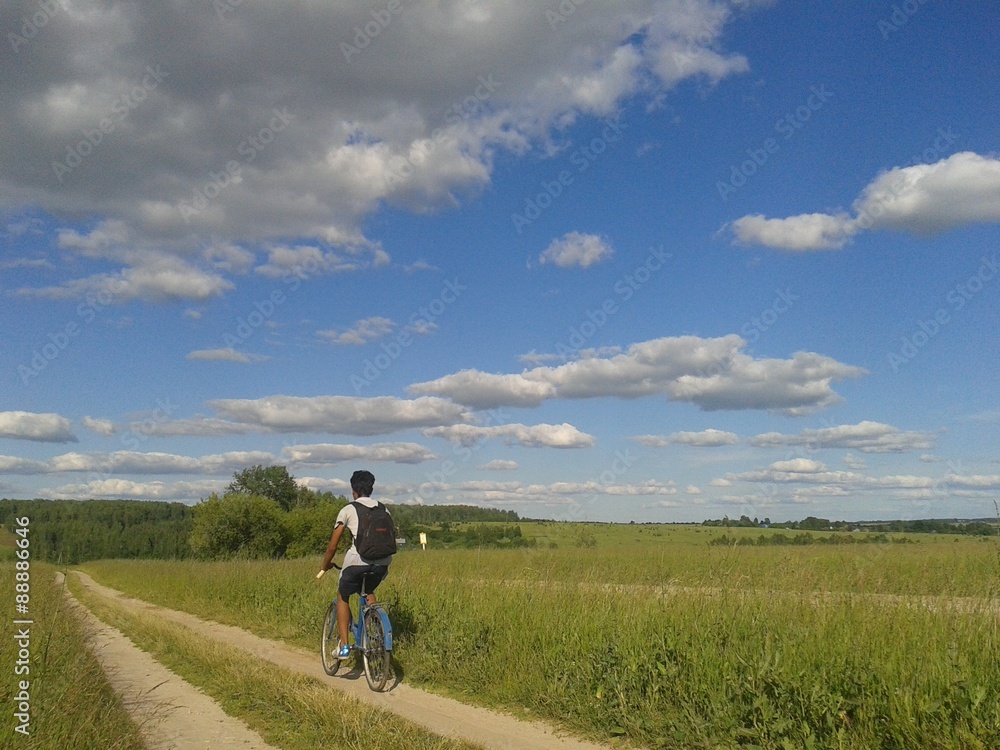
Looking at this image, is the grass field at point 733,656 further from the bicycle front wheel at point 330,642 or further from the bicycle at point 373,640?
the bicycle front wheel at point 330,642

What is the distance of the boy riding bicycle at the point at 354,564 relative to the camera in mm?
8609

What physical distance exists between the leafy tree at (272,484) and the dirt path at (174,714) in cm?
7632

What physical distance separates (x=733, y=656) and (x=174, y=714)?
5528 millimetres

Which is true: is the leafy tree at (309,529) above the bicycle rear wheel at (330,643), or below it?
below

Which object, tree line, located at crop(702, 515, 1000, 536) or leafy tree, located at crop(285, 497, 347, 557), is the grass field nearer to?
tree line, located at crop(702, 515, 1000, 536)

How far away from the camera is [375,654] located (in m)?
8.40

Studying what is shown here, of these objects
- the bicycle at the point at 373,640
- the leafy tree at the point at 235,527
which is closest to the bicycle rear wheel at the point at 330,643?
the bicycle at the point at 373,640

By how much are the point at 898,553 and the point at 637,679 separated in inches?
515

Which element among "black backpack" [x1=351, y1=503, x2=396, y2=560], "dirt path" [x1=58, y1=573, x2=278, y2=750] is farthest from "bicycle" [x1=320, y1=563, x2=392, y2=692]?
"dirt path" [x1=58, y1=573, x2=278, y2=750]

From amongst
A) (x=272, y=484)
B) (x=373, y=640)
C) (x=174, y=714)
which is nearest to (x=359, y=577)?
(x=373, y=640)

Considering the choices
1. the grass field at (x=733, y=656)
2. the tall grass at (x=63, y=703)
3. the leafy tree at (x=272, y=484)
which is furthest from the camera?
the leafy tree at (x=272, y=484)

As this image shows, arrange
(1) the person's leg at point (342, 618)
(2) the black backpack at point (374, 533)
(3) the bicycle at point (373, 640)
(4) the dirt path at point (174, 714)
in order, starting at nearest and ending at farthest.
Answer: (4) the dirt path at point (174, 714) < (3) the bicycle at point (373, 640) < (2) the black backpack at point (374, 533) < (1) the person's leg at point (342, 618)

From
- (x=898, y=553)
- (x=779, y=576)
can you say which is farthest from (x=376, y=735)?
(x=898, y=553)

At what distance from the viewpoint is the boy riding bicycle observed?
8.61 metres
